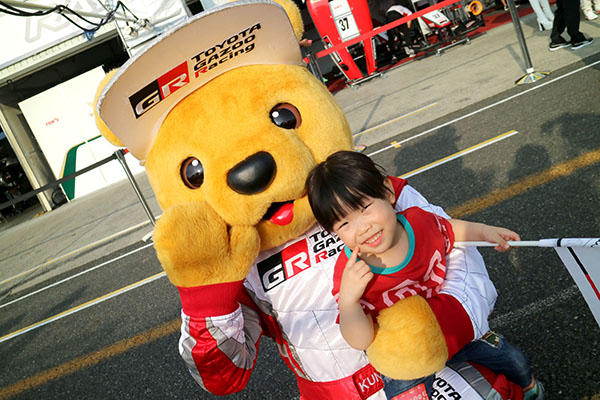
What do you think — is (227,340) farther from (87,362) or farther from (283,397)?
(87,362)

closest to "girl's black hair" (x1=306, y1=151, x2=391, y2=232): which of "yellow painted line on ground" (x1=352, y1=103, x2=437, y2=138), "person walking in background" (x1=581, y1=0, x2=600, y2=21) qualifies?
"yellow painted line on ground" (x1=352, y1=103, x2=437, y2=138)

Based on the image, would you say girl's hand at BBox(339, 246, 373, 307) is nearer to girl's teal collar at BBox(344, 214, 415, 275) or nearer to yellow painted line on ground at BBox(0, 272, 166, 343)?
girl's teal collar at BBox(344, 214, 415, 275)

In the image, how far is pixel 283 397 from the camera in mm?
2404

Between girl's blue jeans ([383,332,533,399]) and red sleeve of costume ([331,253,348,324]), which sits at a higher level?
red sleeve of costume ([331,253,348,324])

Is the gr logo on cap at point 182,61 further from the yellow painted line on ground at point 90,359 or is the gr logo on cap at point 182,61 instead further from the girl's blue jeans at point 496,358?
the yellow painted line on ground at point 90,359

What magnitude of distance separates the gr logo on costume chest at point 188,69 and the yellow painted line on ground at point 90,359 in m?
2.66

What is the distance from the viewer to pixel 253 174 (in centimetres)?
110

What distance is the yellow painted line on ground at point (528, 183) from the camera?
331cm

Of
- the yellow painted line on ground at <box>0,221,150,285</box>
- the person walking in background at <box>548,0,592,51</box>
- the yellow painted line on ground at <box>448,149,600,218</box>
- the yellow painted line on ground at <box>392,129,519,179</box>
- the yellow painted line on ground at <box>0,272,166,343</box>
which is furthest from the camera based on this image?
the yellow painted line on ground at <box>0,221,150,285</box>

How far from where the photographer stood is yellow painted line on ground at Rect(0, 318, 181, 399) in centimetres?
346

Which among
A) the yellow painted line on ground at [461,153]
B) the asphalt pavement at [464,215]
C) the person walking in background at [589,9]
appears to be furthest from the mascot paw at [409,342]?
the person walking in background at [589,9]

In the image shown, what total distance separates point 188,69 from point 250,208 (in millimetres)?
467

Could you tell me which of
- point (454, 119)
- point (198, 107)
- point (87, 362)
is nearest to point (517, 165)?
point (454, 119)

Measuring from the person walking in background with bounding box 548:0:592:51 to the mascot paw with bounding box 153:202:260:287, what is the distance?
7.00 metres
